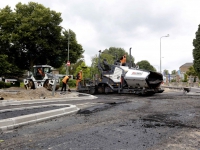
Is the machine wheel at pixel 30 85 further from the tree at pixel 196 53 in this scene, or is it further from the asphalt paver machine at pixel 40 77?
the tree at pixel 196 53

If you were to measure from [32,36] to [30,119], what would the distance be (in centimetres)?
→ 2550

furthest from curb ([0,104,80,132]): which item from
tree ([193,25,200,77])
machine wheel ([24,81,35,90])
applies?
tree ([193,25,200,77])

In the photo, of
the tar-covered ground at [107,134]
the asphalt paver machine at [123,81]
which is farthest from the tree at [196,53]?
the tar-covered ground at [107,134]

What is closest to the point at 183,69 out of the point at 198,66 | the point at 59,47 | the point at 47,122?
the point at 198,66

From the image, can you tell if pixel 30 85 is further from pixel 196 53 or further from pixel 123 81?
pixel 196 53

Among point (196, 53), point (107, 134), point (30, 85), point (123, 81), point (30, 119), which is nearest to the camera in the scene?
point (107, 134)

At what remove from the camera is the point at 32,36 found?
101ft

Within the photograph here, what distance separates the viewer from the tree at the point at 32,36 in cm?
3139

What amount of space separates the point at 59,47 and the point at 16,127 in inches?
1129

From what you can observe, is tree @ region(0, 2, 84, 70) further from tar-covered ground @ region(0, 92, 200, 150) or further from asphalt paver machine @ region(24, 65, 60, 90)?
tar-covered ground @ region(0, 92, 200, 150)

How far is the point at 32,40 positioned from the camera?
31516 millimetres

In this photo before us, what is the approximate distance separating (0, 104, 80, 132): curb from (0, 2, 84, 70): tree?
79.4 feet

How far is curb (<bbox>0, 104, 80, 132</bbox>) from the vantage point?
6.19 meters

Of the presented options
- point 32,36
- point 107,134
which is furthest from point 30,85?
point 107,134
